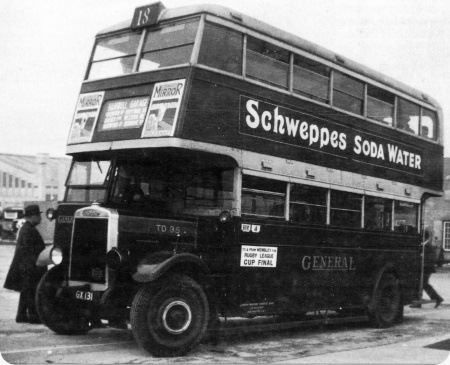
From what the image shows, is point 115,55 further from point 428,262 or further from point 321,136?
point 428,262

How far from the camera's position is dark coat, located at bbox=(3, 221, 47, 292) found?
954 centimetres

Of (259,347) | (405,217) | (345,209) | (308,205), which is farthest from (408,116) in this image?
(259,347)

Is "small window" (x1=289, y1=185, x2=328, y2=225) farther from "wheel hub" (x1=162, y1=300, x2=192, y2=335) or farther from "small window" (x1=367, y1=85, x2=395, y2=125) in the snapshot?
"wheel hub" (x1=162, y1=300, x2=192, y2=335)

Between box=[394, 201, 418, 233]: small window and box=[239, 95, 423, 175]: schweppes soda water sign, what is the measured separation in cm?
65

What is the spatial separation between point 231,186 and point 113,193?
1.48m

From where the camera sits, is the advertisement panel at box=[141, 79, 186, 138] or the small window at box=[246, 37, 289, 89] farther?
the small window at box=[246, 37, 289, 89]

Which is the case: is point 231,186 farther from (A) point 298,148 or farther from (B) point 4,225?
(B) point 4,225

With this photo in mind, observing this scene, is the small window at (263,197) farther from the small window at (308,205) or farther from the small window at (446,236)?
the small window at (446,236)

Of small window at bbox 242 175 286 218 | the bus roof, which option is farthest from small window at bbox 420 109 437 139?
small window at bbox 242 175 286 218

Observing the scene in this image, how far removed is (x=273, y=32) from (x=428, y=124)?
16.6 ft

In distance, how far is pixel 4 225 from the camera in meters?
35.2

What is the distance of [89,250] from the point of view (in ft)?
26.2

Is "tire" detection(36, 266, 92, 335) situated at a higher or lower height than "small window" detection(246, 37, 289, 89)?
lower

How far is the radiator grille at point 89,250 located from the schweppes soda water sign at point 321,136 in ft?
7.34
